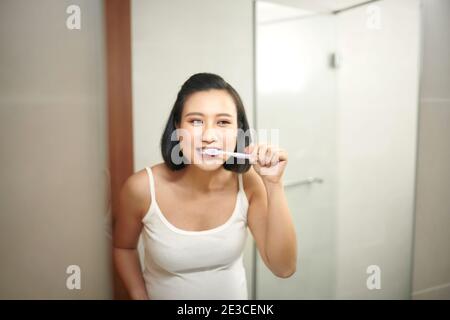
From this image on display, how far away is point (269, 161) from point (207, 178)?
0.15 metres

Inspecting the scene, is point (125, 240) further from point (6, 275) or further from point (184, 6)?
point (184, 6)

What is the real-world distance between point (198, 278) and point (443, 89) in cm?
75

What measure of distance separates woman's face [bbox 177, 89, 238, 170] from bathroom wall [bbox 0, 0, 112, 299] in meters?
0.19

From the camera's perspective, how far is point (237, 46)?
2.56ft

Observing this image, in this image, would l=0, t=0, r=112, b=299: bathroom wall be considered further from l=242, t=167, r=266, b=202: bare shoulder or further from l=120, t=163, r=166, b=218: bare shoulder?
l=242, t=167, r=266, b=202: bare shoulder

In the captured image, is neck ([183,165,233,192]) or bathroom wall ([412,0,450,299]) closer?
neck ([183,165,233,192])

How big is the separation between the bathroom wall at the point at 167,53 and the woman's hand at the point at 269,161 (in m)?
0.19

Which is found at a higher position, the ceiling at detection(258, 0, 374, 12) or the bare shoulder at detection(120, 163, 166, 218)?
the ceiling at detection(258, 0, 374, 12)

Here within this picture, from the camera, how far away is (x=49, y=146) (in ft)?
2.30

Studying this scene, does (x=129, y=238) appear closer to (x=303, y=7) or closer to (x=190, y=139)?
(x=190, y=139)

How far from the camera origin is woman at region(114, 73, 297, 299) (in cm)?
66

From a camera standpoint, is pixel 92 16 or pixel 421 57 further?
pixel 421 57

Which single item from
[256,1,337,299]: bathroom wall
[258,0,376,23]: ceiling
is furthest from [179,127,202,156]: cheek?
[258,0,376,23]: ceiling

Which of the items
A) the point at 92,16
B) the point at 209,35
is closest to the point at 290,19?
the point at 209,35
